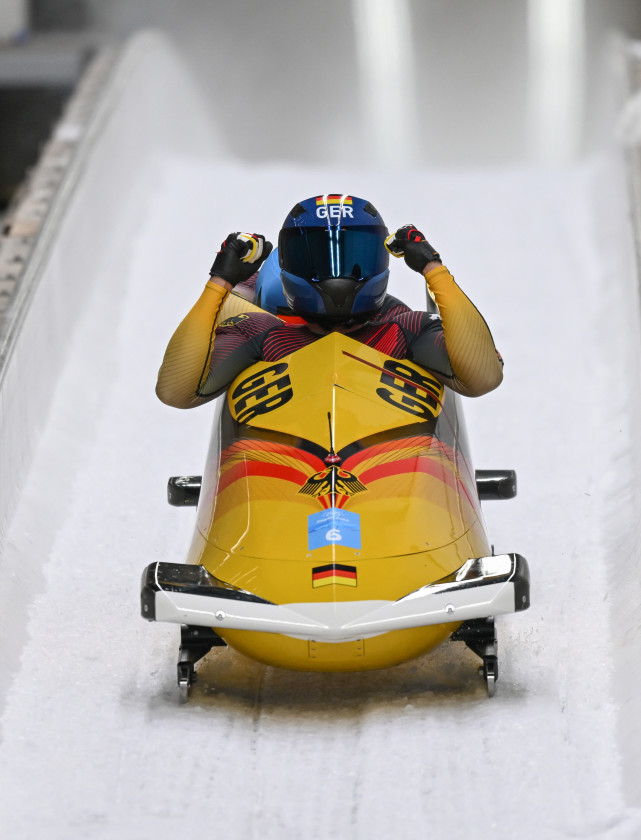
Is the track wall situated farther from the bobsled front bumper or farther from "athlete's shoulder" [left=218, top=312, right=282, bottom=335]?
the bobsled front bumper

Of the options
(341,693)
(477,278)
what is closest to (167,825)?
(341,693)

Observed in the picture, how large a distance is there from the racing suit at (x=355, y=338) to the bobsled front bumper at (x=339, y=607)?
2.21ft

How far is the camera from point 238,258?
367cm

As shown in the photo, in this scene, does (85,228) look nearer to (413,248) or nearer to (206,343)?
(206,343)

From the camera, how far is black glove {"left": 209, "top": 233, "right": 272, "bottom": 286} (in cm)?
366

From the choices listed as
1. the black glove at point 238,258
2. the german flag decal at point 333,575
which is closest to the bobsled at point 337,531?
the german flag decal at point 333,575

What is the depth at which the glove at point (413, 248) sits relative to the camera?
3639 millimetres

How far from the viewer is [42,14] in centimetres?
1204

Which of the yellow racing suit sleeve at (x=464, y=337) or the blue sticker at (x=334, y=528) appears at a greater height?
the yellow racing suit sleeve at (x=464, y=337)

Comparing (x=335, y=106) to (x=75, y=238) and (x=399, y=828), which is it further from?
(x=399, y=828)

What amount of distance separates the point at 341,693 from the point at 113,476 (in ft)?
5.54

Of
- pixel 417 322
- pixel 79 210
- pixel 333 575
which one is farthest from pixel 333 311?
pixel 79 210

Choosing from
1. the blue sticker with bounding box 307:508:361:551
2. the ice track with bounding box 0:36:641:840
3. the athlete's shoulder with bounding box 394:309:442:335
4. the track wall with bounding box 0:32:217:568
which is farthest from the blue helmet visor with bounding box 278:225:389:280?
the track wall with bounding box 0:32:217:568

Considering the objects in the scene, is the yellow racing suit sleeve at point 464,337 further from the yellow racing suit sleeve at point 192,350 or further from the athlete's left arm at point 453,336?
the yellow racing suit sleeve at point 192,350
